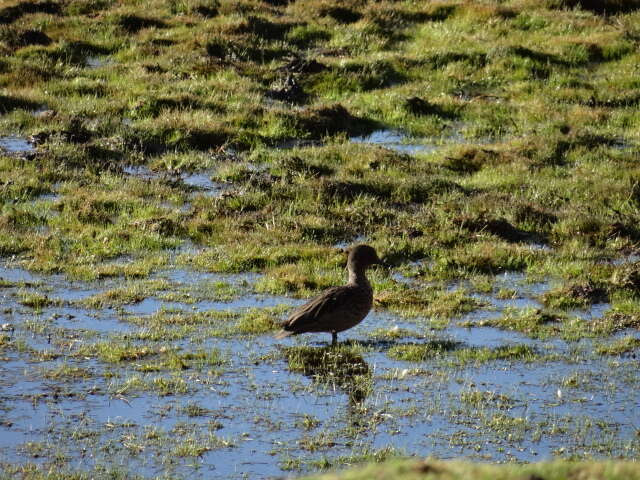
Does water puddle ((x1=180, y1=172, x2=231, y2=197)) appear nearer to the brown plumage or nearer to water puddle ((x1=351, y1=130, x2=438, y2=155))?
water puddle ((x1=351, y1=130, x2=438, y2=155))

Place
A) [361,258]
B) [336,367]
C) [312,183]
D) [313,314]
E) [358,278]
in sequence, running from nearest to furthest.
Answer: [336,367] → [313,314] → [358,278] → [361,258] → [312,183]

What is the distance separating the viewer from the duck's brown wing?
1233cm

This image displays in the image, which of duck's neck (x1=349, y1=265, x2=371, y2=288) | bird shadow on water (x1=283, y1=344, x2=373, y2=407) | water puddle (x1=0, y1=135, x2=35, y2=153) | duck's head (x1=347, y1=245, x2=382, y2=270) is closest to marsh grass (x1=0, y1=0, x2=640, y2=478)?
bird shadow on water (x1=283, y1=344, x2=373, y2=407)

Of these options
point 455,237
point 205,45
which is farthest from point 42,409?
point 205,45

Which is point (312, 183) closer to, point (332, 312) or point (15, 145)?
point (15, 145)

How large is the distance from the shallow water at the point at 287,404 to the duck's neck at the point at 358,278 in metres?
0.57

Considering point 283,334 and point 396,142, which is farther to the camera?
point 396,142

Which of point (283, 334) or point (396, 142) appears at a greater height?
point (396, 142)

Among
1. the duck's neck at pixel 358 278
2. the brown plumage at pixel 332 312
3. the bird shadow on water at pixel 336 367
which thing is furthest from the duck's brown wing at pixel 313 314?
the duck's neck at pixel 358 278

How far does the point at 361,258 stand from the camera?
43.8ft

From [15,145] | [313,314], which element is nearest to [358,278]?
[313,314]

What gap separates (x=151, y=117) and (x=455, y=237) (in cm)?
749

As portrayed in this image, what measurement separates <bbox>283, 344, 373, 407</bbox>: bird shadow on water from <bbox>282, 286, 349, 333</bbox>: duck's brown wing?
0.25 metres

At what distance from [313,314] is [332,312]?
0.68ft
